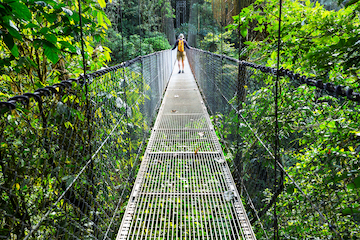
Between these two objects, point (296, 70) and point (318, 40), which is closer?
point (318, 40)

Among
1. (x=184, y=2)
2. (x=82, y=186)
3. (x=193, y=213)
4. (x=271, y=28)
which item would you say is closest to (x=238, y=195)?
(x=193, y=213)

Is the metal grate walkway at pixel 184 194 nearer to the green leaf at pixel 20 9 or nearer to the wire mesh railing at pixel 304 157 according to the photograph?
the wire mesh railing at pixel 304 157

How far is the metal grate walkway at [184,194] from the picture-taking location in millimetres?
1683

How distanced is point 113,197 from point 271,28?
165 centimetres

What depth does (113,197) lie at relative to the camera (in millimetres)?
1738

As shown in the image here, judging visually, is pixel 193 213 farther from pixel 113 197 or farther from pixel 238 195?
pixel 113 197

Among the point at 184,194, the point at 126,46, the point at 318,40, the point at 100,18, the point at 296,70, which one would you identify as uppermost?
the point at 126,46

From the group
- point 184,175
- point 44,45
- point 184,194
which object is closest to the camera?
point 44,45

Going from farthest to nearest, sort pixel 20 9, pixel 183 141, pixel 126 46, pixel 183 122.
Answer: pixel 126 46 → pixel 183 122 → pixel 183 141 → pixel 20 9

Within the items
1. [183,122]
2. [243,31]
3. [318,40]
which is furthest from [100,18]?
[183,122]

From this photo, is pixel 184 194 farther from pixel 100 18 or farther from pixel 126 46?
pixel 126 46

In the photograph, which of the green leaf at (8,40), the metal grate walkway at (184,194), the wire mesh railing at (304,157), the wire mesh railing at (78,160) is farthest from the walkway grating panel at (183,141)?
the green leaf at (8,40)

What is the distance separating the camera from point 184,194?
6.75 ft

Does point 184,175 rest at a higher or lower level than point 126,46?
lower
